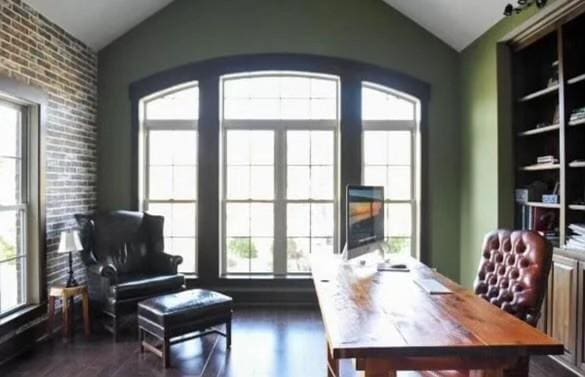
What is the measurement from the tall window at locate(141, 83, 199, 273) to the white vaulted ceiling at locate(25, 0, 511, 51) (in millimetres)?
885

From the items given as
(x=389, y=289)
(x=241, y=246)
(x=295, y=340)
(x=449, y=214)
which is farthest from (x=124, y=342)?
(x=449, y=214)

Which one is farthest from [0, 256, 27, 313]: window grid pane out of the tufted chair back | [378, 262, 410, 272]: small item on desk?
the tufted chair back

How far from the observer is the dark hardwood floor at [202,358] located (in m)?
3.48

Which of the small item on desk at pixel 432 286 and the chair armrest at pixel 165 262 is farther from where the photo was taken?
the chair armrest at pixel 165 262

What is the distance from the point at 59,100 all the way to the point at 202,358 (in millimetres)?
2767

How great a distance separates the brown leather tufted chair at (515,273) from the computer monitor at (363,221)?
0.83m

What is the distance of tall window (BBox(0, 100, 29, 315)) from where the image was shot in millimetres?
A: 3873

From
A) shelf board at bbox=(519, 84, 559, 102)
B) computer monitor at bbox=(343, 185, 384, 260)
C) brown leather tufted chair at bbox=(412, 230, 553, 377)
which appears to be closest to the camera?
brown leather tufted chair at bbox=(412, 230, 553, 377)

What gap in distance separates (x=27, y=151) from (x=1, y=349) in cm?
163

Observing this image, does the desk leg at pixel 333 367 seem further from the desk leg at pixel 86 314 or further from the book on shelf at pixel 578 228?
the desk leg at pixel 86 314

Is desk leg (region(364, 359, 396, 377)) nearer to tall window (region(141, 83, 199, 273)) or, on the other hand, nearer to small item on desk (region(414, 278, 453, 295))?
small item on desk (region(414, 278, 453, 295))

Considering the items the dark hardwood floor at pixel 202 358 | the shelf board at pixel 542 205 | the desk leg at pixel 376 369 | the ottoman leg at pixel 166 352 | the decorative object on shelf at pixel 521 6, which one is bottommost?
the dark hardwood floor at pixel 202 358

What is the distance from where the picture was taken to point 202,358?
3.76 m

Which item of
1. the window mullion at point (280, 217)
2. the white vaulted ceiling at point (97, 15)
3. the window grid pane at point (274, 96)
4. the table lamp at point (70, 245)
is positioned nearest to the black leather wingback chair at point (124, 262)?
the table lamp at point (70, 245)
